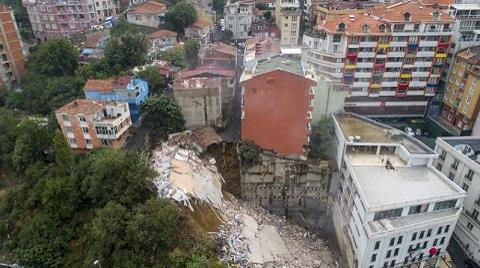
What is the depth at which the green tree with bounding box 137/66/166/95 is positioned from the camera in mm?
41938

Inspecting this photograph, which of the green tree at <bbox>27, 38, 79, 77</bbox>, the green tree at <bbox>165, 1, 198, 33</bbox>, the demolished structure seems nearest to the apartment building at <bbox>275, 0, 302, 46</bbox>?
the green tree at <bbox>165, 1, 198, 33</bbox>

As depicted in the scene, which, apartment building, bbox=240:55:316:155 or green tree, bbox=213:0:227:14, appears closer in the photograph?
apartment building, bbox=240:55:316:155

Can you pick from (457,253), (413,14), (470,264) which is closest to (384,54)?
(413,14)

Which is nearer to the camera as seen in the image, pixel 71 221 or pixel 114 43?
pixel 71 221

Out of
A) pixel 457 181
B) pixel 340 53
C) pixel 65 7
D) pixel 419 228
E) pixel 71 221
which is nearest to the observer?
pixel 419 228

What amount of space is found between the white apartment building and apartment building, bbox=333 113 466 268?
2.82 m

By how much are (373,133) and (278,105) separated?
1079 centimetres

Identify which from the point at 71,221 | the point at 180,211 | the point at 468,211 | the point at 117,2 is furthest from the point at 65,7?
the point at 468,211

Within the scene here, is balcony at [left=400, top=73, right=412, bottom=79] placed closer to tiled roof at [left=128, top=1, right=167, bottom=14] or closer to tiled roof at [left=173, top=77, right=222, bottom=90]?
tiled roof at [left=173, top=77, right=222, bottom=90]

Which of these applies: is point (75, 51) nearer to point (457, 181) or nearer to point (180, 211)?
point (180, 211)

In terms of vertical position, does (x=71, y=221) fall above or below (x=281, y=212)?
above

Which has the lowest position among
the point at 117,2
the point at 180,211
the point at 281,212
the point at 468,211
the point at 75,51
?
the point at 281,212

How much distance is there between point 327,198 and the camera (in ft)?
125

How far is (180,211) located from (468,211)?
2655 centimetres
